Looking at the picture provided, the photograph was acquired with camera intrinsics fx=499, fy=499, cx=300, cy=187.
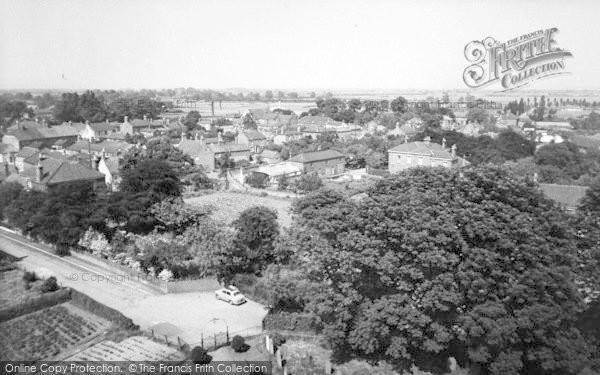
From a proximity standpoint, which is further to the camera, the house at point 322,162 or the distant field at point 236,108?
the distant field at point 236,108

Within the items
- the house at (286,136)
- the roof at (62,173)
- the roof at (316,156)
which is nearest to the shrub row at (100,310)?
the roof at (62,173)

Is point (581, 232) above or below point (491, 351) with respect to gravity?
above

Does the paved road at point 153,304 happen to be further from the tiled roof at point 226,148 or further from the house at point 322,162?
the tiled roof at point 226,148

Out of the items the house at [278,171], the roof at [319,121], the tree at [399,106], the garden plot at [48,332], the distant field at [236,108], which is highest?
the distant field at [236,108]

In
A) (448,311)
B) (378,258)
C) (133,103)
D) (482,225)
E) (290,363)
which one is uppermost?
(133,103)

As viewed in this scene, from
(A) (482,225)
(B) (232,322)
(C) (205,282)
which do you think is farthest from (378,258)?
(C) (205,282)

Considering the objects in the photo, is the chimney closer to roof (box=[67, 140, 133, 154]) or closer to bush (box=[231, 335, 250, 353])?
roof (box=[67, 140, 133, 154])

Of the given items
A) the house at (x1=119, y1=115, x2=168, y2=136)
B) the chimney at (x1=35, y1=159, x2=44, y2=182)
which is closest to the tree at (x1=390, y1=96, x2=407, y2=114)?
the house at (x1=119, y1=115, x2=168, y2=136)

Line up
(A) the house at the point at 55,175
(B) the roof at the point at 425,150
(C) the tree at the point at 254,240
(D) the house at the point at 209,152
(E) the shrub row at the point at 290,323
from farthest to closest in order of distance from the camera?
(D) the house at the point at 209,152 < (B) the roof at the point at 425,150 < (A) the house at the point at 55,175 < (C) the tree at the point at 254,240 < (E) the shrub row at the point at 290,323

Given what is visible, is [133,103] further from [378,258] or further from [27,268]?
[378,258]
